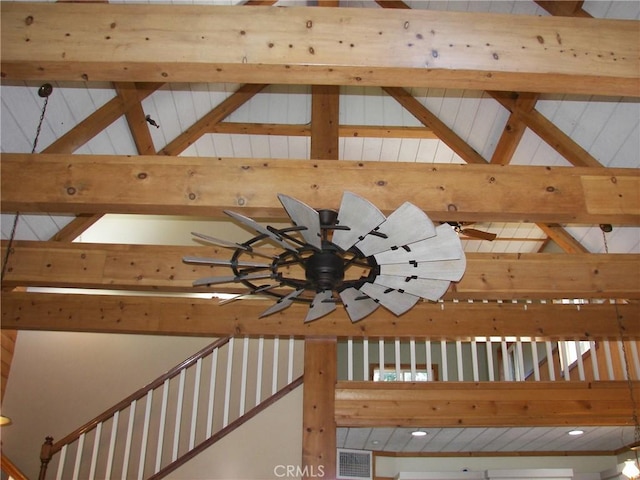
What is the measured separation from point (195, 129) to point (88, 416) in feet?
10.6

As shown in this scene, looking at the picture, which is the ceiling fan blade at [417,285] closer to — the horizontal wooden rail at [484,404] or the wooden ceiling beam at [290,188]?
the wooden ceiling beam at [290,188]

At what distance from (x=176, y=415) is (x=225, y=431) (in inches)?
20.0

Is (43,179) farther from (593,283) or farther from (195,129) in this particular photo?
(593,283)

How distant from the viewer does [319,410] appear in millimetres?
5727

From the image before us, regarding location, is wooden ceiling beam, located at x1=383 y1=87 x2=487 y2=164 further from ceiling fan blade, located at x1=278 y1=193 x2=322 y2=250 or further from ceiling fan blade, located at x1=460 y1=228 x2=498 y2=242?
ceiling fan blade, located at x1=278 y1=193 x2=322 y2=250

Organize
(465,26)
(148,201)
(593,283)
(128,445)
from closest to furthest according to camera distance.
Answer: (465,26) → (148,201) → (593,283) → (128,445)

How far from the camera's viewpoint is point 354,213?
326 cm

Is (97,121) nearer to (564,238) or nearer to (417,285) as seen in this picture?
(417,285)

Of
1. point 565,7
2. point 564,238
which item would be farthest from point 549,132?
point 564,238

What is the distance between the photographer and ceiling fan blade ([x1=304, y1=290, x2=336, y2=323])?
3.97 metres

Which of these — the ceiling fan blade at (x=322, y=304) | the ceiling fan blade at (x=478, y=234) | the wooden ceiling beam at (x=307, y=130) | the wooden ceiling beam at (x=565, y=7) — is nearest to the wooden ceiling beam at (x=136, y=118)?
the wooden ceiling beam at (x=307, y=130)

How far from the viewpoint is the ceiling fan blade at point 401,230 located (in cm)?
321

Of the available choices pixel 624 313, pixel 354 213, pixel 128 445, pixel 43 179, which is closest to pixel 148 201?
pixel 43 179

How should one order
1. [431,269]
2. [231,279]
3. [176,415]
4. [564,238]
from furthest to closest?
[564,238] < [176,415] < [231,279] < [431,269]
